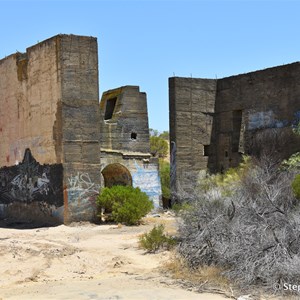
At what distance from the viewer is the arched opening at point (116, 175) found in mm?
22844

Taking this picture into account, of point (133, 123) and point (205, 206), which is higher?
point (133, 123)

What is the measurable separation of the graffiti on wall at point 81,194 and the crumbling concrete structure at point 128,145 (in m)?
1.64

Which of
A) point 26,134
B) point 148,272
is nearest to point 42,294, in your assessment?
point 148,272

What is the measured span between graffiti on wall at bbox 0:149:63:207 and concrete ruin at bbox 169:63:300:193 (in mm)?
7356

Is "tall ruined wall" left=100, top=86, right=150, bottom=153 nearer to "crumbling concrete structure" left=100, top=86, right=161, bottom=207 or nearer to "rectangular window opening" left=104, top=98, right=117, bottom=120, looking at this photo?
"crumbling concrete structure" left=100, top=86, right=161, bottom=207

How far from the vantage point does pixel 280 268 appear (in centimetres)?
973

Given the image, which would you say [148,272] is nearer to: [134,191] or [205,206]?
[205,206]

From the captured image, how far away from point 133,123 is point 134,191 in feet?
14.8

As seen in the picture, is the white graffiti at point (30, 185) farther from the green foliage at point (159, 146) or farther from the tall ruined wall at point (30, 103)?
the green foliage at point (159, 146)

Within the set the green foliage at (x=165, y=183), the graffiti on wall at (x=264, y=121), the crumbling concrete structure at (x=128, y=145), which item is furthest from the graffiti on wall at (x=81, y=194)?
the graffiti on wall at (x=264, y=121)

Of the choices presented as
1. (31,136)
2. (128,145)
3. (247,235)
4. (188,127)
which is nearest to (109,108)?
(128,145)

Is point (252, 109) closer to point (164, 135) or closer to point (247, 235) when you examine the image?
point (247, 235)

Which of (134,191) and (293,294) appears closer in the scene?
(293,294)

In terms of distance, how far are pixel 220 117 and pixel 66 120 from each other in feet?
33.9
